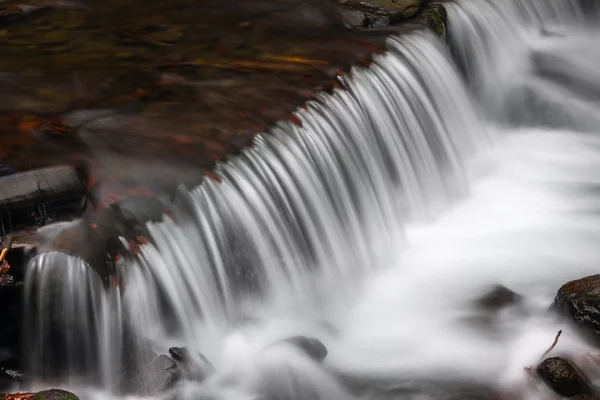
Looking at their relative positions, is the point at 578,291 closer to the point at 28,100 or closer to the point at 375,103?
the point at 375,103

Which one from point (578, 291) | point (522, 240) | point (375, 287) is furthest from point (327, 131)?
point (578, 291)

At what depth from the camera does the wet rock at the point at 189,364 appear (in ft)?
17.7

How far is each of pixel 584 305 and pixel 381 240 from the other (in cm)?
186

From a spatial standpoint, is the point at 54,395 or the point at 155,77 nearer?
the point at 54,395

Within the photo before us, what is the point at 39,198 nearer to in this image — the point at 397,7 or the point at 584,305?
the point at 584,305

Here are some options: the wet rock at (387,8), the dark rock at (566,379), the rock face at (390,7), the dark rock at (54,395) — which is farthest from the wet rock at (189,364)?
the rock face at (390,7)

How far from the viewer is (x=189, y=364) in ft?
17.8

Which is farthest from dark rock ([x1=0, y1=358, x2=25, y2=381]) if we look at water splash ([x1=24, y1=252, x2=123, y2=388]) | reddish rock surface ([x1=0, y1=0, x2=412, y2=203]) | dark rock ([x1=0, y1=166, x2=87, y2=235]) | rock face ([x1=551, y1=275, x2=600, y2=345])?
rock face ([x1=551, y1=275, x2=600, y2=345])

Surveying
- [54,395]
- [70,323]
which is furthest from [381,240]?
[54,395]

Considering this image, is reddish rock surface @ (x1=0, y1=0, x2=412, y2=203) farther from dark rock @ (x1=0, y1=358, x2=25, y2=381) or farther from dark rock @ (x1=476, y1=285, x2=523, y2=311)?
dark rock @ (x1=476, y1=285, x2=523, y2=311)

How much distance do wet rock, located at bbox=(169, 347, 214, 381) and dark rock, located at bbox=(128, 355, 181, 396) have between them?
5cm

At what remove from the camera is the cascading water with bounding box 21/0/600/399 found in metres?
5.68

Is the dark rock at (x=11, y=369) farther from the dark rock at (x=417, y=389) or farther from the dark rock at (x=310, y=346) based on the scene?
the dark rock at (x=417, y=389)

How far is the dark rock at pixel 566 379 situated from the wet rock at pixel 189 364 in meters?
2.17
